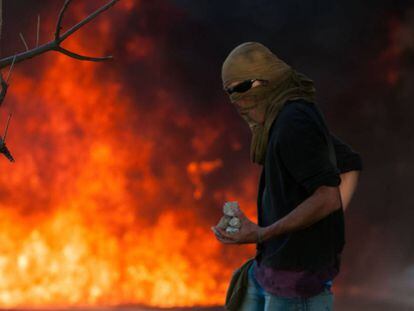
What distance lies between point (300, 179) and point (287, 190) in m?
0.11

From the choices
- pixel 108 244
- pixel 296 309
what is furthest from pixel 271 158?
pixel 108 244

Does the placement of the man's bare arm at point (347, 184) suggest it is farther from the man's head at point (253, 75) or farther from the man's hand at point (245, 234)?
the man's hand at point (245, 234)

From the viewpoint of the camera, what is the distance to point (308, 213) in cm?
251

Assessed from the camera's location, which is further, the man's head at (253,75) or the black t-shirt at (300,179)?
the man's head at (253,75)

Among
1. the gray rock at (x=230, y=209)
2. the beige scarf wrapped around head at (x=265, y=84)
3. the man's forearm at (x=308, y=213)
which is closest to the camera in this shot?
the man's forearm at (x=308, y=213)

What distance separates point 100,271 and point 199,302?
1.92 m

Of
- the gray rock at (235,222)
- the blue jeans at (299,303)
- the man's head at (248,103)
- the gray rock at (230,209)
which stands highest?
the man's head at (248,103)

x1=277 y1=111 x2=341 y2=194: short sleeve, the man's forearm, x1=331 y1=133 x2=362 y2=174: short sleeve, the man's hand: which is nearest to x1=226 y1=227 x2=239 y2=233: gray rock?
the man's hand

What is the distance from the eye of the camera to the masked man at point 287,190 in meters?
2.53

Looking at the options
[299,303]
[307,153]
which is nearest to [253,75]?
[307,153]

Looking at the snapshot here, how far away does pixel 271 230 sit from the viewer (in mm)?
2543

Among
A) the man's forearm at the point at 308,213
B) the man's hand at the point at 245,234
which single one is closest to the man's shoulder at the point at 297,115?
the man's forearm at the point at 308,213

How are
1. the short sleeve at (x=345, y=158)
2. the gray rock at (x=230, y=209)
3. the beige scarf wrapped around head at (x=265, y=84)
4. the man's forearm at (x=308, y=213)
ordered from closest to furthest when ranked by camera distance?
the man's forearm at (x=308, y=213) < the gray rock at (x=230, y=209) < the beige scarf wrapped around head at (x=265, y=84) < the short sleeve at (x=345, y=158)

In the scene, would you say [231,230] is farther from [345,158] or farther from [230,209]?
[345,158]
